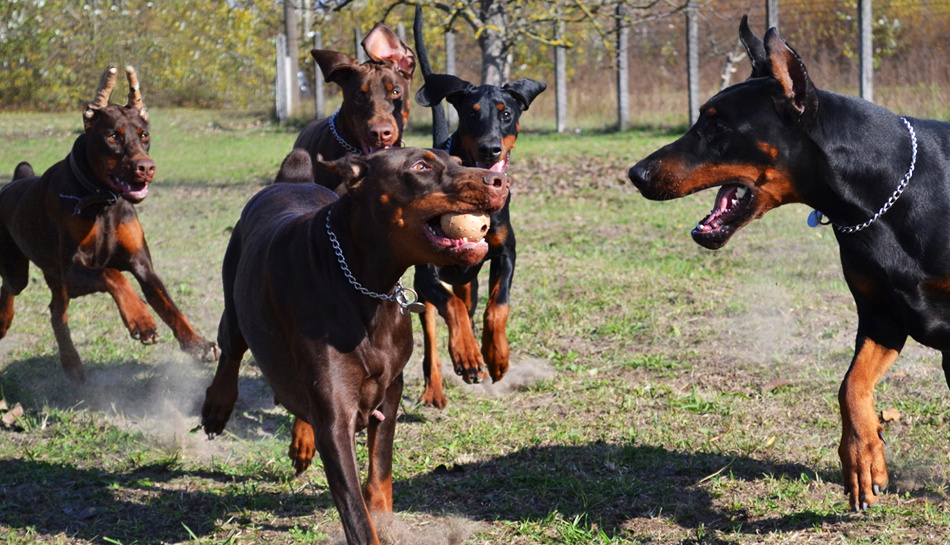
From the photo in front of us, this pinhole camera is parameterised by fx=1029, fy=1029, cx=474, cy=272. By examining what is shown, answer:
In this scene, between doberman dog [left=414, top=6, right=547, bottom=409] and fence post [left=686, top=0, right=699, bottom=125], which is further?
fence post [left=686, top=0, right=699, bottom=125]

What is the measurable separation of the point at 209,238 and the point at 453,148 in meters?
5.57

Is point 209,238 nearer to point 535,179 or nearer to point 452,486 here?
point 535,179

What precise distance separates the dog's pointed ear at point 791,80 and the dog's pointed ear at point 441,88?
8.52ft

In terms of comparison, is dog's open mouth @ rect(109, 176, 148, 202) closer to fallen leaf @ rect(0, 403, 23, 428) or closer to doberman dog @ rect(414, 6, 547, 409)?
fallen leaf @ rect(0, 403, 23, 428)

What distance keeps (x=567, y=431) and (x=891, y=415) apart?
59.8 inches

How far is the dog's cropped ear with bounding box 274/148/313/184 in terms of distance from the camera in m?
5.21

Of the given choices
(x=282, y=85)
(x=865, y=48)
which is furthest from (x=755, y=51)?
(x=282, y=85)

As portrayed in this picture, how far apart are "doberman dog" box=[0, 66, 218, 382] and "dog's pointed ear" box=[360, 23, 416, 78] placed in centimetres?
139

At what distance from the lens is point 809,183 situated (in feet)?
12.0

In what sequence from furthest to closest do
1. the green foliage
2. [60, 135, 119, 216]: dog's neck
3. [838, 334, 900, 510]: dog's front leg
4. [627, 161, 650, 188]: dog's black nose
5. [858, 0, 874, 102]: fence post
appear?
the green foliage < [858, 0, 874, 102]: fence post < [60, 135, 119, 216]: dog's neck < [627, 161, 650, 188]: dog's black nose < [838, 334, 900, 510]: dog's front leg

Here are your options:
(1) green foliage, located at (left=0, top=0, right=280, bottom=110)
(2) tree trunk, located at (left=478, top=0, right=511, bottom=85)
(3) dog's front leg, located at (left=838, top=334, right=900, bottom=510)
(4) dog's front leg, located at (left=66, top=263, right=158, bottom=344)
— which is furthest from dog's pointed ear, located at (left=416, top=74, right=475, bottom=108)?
(1) green foliage, located at (left=0, top=0, right=280, bottom=110)

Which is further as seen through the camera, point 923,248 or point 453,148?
point 453,148

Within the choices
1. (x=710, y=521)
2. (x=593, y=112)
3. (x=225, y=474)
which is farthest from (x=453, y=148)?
(x=593, y=112)

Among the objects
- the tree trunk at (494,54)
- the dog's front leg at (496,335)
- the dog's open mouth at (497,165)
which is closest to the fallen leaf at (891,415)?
the dog's front leg at (496,335)
